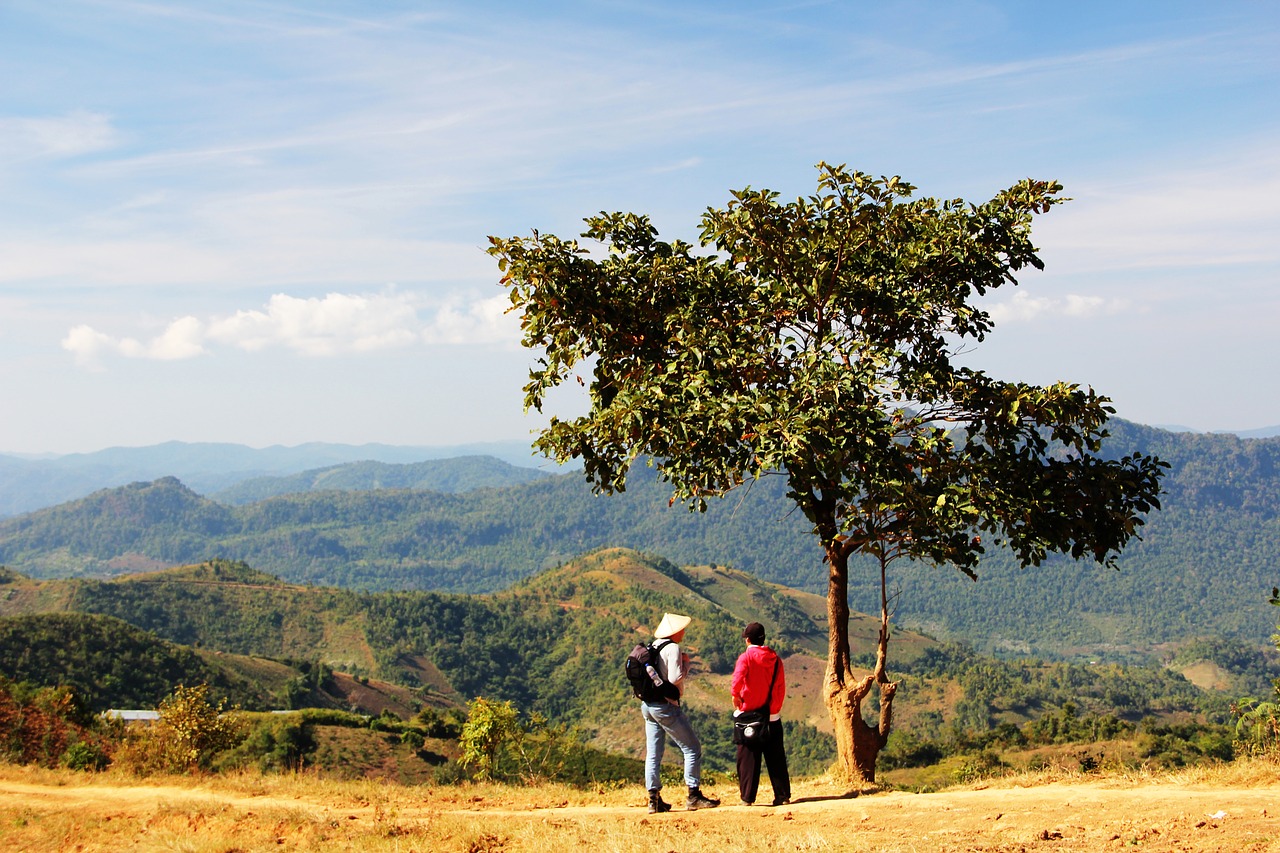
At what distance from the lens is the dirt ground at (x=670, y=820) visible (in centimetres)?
892

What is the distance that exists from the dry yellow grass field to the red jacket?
126 centimetres

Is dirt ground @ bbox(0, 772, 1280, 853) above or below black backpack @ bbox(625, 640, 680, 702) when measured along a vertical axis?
below

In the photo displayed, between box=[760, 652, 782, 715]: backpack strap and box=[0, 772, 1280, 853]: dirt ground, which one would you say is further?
box=[760, 652, 782, 715]: backpack strap

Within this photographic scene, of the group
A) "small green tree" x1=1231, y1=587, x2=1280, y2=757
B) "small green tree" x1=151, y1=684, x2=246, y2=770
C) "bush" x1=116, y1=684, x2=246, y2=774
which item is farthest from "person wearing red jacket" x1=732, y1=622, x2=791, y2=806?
"small green tree" x1=151, y1=684, x2=246, y2=770

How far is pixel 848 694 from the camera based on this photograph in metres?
12.8

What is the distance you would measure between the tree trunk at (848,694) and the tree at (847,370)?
0.10 ft

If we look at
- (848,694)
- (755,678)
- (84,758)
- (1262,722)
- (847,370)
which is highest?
(847,370)

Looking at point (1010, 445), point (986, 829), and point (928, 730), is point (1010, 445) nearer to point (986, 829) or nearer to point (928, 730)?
point (986, 829)

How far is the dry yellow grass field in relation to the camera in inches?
352

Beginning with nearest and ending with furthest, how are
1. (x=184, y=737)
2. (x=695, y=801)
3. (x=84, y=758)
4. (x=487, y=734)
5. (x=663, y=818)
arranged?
(x=663, y=818), (x=695, y=801), (x=84, y=758), (x=184, y=737), (x=487, y=734)

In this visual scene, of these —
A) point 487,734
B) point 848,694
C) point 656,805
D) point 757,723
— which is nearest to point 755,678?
point 757,723

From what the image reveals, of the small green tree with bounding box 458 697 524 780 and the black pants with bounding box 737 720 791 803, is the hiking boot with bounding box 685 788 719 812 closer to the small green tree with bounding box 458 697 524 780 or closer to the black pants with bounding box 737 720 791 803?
the black pants with bounding box 737 720 791 803

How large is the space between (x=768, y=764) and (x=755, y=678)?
1.20 meters

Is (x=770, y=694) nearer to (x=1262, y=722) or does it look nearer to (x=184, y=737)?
(x=1262, y=722)
